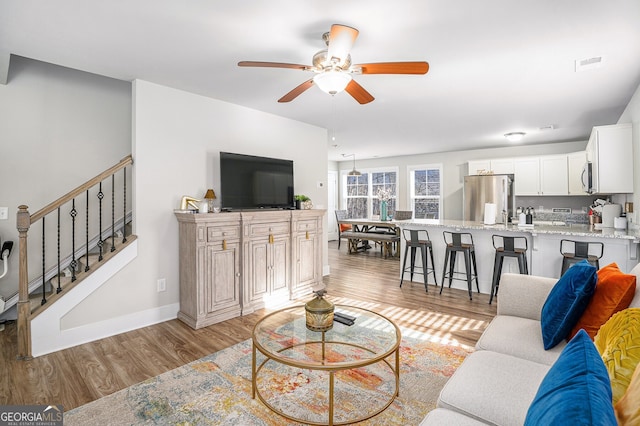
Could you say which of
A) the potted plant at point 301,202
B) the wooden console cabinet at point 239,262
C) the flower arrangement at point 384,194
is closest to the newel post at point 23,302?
the wooden console cabinet at point 239,262

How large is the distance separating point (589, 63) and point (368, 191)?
22.6 ft

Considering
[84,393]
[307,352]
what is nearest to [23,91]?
[84,393]

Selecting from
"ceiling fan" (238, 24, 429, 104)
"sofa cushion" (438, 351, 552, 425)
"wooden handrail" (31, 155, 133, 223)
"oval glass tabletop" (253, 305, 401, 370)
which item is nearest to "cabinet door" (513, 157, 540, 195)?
"ceiling fan" (238, 24, 429, 104)

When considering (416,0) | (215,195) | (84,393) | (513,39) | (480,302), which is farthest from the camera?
(480,302)

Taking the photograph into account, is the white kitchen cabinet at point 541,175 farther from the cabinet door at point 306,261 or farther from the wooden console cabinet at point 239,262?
the wooden console cabinet at point 239,262

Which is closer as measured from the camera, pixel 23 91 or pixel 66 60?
pixel 66 60

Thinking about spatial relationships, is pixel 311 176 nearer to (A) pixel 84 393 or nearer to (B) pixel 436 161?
(A) pixel 84 393

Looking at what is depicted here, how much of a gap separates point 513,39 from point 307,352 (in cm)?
268

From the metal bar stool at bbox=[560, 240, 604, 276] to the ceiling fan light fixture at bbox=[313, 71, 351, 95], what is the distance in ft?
11.0

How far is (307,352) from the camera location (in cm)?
207

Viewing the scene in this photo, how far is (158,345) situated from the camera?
2.96 meters

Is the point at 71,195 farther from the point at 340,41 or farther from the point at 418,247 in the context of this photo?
the point at 418,247

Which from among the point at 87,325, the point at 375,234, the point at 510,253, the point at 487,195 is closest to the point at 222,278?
the point at 87,325

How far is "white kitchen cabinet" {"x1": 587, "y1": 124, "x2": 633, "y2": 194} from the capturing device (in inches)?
150
